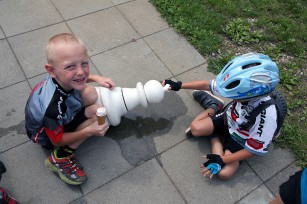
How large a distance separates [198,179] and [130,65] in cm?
169

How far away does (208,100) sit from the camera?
3463 mm

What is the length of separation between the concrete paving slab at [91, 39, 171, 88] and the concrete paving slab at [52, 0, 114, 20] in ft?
2.91

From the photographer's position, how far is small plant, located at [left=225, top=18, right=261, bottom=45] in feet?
14.4

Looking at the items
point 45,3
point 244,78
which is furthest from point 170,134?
point 45,3

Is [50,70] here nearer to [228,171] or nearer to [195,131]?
[195,131]

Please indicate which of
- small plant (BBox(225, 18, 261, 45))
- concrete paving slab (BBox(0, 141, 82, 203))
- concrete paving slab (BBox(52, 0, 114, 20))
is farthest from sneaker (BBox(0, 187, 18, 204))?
small plant (BBox(225, 18, 261, 45))

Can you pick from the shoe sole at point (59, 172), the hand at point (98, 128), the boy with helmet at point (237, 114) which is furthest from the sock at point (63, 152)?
the boy with helmet at point (237, 114)

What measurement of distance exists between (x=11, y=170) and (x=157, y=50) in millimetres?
2301

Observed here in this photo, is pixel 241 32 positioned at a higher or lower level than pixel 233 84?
lower

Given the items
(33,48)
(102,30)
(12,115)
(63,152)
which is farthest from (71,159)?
(102,30)

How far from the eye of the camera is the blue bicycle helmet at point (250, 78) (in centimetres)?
243

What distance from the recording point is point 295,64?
163 inches

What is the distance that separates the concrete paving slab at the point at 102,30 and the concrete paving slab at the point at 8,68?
34.3 inches

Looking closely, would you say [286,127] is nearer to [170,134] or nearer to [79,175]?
[170,134]
